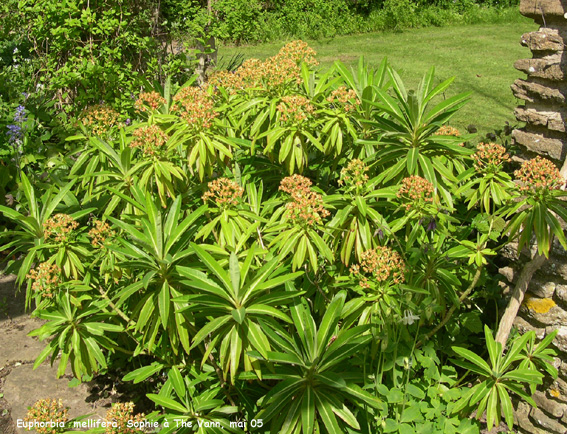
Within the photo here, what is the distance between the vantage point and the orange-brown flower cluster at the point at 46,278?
270cm

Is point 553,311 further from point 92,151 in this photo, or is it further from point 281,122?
point 92,151

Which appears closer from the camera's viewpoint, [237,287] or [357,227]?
[237,287]

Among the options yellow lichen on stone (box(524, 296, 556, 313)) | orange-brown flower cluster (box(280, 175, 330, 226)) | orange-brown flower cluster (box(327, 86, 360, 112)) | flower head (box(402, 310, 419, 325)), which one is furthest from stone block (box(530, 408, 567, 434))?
orange-brown flower cluster (box(327, 86, 360, 112))

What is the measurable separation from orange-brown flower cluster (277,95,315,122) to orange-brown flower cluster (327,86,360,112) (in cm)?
18

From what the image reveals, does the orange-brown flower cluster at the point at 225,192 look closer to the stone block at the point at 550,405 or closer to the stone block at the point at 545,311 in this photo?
the stone block at the point at 545,311

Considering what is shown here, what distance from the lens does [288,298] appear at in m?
2.47

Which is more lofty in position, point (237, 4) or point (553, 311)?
Result: point (237, 4)

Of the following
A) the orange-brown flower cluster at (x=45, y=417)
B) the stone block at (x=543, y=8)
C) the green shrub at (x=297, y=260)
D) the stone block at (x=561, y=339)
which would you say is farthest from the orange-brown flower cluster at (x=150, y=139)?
the stone block at (x=561, y=339)

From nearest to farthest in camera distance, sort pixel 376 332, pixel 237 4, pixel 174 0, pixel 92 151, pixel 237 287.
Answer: pixel 237 287, pixel 376 332, pixel 92 151, pixel 174 0, pixel 237 4

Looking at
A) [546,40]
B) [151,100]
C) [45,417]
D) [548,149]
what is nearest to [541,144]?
[548,149]

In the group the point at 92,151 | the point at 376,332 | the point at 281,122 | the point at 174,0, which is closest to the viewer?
the point at 376,332

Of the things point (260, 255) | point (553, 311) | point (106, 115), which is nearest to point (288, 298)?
point (260, 255)

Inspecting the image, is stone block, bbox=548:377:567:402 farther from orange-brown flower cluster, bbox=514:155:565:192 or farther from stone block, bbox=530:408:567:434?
orange-brown flower cluster, bbox=514:155:565:192

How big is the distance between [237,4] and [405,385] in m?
7.48
